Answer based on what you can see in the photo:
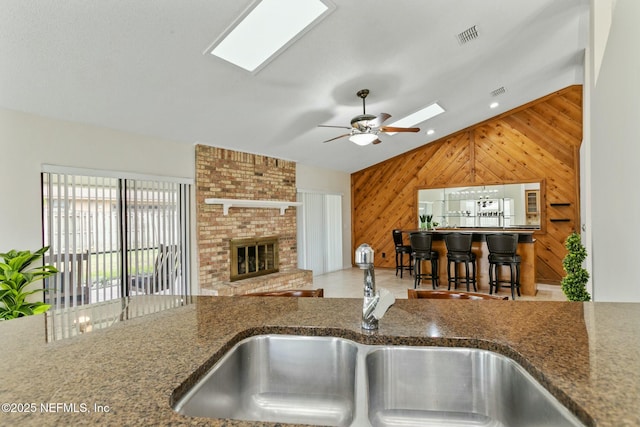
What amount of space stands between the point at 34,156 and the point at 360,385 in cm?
413

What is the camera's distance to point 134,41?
9.11ft

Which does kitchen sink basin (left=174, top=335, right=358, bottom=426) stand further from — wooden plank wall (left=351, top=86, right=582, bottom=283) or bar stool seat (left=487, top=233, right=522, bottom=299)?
wooden plank wall (left=351, top=86, right=582, bottom=283)

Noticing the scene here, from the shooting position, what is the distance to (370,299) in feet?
3.86

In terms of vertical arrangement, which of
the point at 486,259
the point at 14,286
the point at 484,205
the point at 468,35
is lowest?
→ the point at 486,259

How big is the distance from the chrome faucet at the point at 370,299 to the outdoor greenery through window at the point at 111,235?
2.64 metres

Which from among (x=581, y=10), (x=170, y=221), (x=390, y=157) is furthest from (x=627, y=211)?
(x=390, y=157)

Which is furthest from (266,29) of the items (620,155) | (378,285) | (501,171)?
(501,171)

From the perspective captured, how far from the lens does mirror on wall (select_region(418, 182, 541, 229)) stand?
678cm

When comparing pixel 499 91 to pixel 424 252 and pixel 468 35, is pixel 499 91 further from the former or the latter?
pixel 424 252

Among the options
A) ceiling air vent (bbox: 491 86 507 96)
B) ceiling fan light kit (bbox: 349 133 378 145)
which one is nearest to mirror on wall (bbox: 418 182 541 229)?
ceiling air vent (bbox: 491 86 507 96)

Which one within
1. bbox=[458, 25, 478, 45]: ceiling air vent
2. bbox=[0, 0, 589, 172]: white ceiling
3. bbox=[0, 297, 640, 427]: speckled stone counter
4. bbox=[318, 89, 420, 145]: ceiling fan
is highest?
bbox=[458, 25, 478, 45]: ceiling air vent

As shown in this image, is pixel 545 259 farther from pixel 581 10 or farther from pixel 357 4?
pixel 357 4

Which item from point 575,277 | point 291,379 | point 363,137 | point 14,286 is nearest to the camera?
point 291,379

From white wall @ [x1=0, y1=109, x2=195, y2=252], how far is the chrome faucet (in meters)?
3.83
